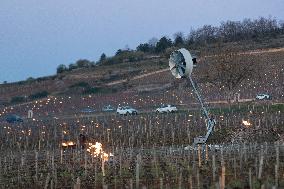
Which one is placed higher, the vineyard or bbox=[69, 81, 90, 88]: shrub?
bbox=[69, 81, 90, 88]: shrub

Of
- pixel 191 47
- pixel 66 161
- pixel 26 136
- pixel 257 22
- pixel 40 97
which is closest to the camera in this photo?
pixel 66 161

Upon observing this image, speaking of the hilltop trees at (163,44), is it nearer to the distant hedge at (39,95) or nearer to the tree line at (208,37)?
the tree line at (208,37)

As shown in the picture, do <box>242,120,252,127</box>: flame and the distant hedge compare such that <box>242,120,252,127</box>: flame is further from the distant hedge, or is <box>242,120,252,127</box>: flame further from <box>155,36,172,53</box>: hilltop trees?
<box>155,36,172,53</box>: hilltop trees

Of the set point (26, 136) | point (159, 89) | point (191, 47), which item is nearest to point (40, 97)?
point (159, 89)

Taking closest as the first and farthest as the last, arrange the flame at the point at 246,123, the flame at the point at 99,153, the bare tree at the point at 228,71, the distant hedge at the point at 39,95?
the flame at the point at 99,153 < the flame at the point at 246,123 < the bare tree at the point at 228,71 < the distant hedge at the point at 39,95

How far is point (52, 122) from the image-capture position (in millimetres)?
47062

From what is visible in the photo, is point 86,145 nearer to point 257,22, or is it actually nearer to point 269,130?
point 269,130

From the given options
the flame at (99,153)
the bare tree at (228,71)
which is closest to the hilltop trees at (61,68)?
the bare tree at (228,71)

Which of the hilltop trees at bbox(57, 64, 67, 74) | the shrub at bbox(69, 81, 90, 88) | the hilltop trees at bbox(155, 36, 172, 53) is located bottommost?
the shrub at bbox(69, 81, 90, 88)

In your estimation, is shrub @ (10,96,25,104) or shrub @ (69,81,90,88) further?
shrub @ (69,81,90,88)

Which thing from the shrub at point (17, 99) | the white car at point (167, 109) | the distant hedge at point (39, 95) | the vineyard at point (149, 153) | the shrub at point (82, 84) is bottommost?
the vineyard at point (149, 153)

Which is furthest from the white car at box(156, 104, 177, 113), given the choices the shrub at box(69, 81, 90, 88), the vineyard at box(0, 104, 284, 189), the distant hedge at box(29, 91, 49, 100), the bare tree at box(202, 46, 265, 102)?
the distant hedge at box(29, 91, 49, 100)

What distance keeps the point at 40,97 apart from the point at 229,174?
2313 inches

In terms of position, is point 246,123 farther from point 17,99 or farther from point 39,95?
point 17,99
